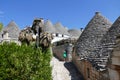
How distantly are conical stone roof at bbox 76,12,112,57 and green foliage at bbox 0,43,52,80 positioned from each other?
7.37 m

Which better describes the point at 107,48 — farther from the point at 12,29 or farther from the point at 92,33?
the point at 12,29

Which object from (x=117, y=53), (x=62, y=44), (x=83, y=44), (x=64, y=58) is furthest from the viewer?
(x=62, y=44)

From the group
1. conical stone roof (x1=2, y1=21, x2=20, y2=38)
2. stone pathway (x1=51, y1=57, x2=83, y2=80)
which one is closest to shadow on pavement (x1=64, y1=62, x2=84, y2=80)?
stone pathway (x1=51, y1=57, x2=83, y2=80)

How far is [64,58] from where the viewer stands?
74.3 feet

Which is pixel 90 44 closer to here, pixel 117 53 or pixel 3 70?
pixel 3 70

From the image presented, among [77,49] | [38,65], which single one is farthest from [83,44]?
[38,65]

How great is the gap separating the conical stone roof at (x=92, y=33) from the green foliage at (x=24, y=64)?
737 cm

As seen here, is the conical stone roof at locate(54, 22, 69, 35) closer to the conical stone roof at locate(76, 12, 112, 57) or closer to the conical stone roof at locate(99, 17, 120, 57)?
the conical stone roof at locate(76, 12, 112, 57)

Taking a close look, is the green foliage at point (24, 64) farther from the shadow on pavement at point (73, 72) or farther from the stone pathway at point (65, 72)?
the shadow on pavement at point (73, 72)

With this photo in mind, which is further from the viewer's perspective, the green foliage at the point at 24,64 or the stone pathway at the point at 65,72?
the stone pathway at the point at 65,72

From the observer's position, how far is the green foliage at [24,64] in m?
8.06

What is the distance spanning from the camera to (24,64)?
809 centimetres

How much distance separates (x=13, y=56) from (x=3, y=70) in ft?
2.11

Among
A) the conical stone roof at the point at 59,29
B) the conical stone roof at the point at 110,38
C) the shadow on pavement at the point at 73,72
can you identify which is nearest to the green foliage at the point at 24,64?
the conical stone roof at the point at 110,38
